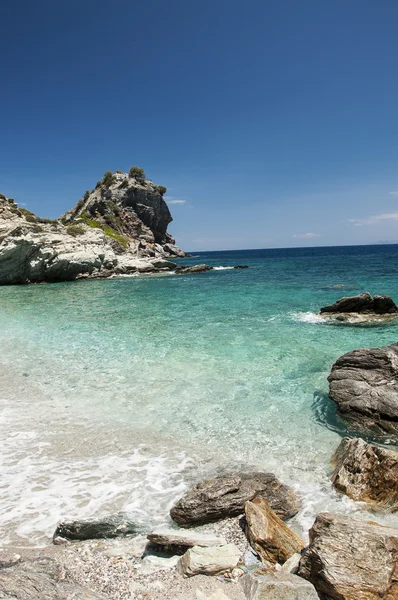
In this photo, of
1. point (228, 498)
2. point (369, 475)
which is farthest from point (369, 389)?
point (228, 498)

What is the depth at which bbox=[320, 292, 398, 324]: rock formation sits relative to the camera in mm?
22859

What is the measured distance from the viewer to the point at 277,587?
3922mm

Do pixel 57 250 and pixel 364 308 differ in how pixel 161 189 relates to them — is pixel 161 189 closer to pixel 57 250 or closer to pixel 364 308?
pixel 57 250

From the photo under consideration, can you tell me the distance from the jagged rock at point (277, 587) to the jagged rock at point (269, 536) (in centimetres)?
66

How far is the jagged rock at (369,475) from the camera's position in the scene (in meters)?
6.35

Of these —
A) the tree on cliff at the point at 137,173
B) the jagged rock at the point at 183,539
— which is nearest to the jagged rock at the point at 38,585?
the jagged rock at the point at 183,539

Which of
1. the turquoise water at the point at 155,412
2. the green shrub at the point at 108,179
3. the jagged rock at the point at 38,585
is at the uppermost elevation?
the green shrub at the point at 108,179

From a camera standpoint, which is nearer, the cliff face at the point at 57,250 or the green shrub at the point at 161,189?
the cliff face at the point at 57,250

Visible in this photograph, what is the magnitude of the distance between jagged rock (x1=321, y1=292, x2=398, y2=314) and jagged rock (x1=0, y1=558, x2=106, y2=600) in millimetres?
22644

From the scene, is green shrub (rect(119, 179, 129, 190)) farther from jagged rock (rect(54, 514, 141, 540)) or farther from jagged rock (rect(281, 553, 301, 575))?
jagged rock (rect(281, 553, 301, 575))

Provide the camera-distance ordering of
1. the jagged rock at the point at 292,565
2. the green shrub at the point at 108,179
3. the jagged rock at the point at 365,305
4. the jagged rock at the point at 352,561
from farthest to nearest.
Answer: the green shrub at the point at 108,179 → the jagged rock at the point at 365,305 → the jagged rock at the point at 292,565 → the jagged rock at the point at 352,561

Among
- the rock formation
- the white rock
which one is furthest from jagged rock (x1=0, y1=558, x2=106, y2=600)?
the rock formation

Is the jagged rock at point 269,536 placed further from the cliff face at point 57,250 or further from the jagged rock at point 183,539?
the cliff face at point 57,250

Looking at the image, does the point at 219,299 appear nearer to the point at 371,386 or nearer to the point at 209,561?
the point at 371,386
